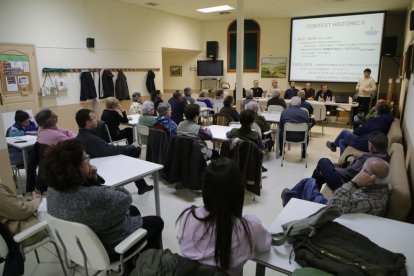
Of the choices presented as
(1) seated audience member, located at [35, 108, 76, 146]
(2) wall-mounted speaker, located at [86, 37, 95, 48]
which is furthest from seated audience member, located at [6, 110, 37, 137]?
(2) wall-mounted speaker, located at [86, 37, 95, 48]

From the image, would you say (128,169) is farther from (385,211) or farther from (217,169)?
(385,211)

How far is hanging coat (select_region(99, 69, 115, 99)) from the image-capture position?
22.3 feet

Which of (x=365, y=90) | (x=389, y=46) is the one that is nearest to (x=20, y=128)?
(x=365, y=90)

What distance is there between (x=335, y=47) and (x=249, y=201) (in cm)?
698

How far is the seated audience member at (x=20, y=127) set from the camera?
414cm

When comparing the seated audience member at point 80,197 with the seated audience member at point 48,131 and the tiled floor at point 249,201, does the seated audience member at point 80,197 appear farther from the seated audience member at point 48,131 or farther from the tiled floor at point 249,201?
the seated audience member at point 48,131

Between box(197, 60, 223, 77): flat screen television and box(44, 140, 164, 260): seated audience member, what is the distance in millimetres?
8941

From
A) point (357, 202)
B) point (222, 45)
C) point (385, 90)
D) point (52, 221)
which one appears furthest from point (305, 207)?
point (222, 45)

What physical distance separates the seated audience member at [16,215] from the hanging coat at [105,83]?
Result: 513 centimetres

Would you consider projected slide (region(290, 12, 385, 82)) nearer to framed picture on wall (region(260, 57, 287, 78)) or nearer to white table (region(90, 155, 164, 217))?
framed picture on wall (region(260, 57, 287, 78))

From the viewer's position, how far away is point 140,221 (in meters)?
1.96

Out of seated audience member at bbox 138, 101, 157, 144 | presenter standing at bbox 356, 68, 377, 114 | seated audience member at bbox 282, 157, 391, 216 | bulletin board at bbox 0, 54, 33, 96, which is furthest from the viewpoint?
presenter standing at bbox 356, 68, 377, 114

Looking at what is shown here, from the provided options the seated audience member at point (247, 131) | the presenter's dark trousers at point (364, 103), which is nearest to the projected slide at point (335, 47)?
A: the presenter's dark trousers at point (364, 103)

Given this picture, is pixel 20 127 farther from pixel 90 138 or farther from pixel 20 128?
pixel 90 138
